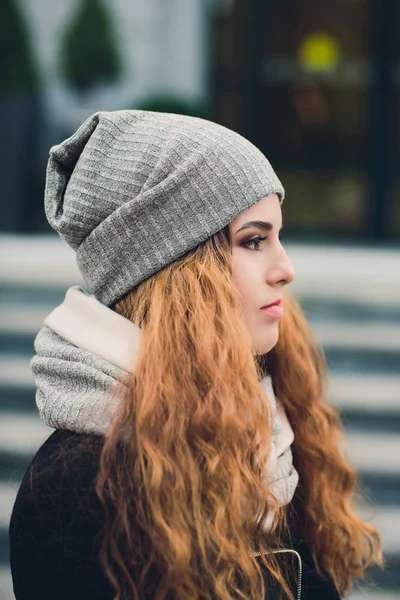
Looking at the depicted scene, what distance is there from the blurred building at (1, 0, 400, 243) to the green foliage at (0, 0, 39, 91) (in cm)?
17

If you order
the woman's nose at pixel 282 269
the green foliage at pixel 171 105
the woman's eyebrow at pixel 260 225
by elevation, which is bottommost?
the woman's nose at pixel 282 269

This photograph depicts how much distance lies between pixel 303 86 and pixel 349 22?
624mm

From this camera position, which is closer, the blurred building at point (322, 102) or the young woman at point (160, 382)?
the young woman at point (160, 382)

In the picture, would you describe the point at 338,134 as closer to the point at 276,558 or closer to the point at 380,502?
the point at 380,502

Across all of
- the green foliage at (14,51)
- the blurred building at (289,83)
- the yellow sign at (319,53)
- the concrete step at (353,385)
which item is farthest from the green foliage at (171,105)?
the concrete step at (353,385)

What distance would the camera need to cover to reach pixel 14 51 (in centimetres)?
626

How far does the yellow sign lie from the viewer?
651 cm

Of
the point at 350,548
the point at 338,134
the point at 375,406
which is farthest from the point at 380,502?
the point at 338,134

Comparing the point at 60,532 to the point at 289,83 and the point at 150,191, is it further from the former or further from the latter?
the point at 289,83

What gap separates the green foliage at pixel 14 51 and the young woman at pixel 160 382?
466 centimetres

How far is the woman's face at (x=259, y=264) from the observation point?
184 centimetres

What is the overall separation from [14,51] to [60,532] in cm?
540

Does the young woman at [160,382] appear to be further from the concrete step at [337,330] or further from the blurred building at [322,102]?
the blurred building at [322,102]

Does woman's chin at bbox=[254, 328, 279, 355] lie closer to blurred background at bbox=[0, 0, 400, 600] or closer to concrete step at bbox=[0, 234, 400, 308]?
concrete step at bbox=[0, 234, 400, 308]
